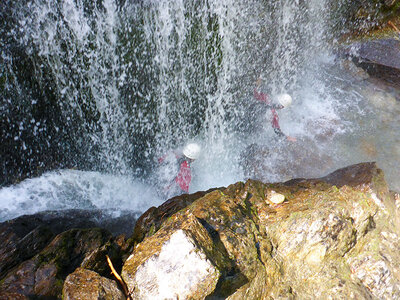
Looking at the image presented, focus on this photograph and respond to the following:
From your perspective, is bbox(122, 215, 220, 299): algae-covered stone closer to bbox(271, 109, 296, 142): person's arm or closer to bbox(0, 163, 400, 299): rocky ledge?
bbox(0, 163, 400, 299): rocky ledge

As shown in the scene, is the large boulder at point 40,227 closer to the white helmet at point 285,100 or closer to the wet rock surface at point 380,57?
the white helmet at point 285,100

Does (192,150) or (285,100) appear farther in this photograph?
(285,100)

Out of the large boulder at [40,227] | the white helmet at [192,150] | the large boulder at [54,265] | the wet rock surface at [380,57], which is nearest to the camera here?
the large boulder at [54,265]

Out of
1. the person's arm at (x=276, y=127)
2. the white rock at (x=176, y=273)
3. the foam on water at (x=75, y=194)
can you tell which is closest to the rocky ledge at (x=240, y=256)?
the white rock at (x=176, y=273)

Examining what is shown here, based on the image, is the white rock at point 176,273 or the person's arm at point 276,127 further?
the person's arm at point 276,127

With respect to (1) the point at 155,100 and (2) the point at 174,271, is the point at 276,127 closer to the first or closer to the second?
(1) the point at 155,100

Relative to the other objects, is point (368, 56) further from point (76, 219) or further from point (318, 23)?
point (76, 219)

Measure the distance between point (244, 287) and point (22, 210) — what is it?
3.99 metres

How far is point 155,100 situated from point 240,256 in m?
3.69

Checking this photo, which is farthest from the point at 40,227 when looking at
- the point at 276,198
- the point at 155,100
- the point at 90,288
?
the point at 155,100

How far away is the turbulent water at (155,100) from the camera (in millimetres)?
3930

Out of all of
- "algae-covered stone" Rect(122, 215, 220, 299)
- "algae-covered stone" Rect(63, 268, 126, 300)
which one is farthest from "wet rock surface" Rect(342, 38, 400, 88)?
"algae-covered stone" Rect(63, 268, 126, 300)

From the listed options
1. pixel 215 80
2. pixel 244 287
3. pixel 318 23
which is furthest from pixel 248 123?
pixel 244 287

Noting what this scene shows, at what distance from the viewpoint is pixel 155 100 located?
5098mm
